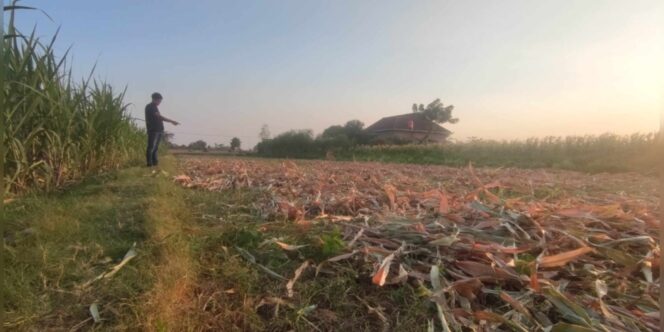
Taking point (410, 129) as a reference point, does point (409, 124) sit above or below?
above

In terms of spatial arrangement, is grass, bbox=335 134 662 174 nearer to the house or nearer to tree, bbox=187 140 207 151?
the house

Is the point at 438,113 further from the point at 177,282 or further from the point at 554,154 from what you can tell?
the point at 177,282

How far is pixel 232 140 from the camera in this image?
45.3 meters

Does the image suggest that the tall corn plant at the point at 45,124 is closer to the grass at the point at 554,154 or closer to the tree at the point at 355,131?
the grass at the point at 554,154

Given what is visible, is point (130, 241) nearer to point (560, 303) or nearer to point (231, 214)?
point (231, 214)

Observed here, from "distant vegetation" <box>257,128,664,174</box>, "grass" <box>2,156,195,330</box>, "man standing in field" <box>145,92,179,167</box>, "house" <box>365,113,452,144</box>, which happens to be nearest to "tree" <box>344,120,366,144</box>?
"house" <box>365,113,452,144</box>

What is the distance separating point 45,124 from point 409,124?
39.0 m

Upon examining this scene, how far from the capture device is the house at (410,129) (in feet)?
130

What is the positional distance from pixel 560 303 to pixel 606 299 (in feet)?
0.94

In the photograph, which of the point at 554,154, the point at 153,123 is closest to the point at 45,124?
the point at 153,123

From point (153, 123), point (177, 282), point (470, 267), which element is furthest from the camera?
point (153, 123)

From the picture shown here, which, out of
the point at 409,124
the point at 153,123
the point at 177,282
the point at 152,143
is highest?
the point at 409,124

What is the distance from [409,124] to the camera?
4075 centimetres

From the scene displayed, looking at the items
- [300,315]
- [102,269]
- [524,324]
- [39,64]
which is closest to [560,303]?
[524,324]
